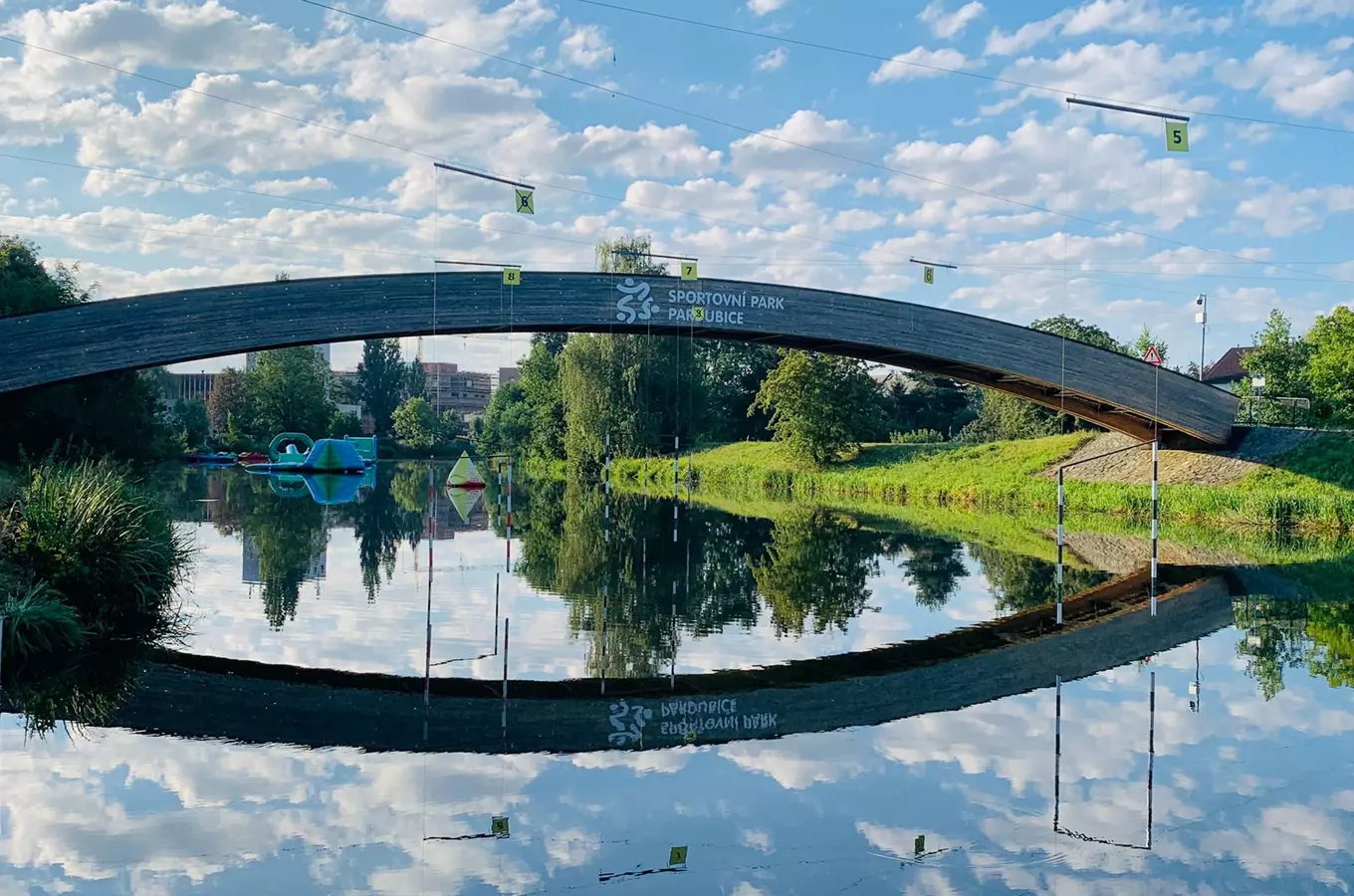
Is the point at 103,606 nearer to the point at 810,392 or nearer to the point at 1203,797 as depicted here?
the point at 1203,797

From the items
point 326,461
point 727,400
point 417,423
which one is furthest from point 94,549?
point 417,423

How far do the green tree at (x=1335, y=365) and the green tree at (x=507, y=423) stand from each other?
1788 inches

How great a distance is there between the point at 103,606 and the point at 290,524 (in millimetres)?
13423

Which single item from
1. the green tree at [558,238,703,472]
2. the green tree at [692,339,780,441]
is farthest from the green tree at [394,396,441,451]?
the green tree at [558,238,703,472]

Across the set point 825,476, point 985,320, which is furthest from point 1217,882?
point 825,476

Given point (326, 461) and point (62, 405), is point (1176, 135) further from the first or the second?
point (326, 461)

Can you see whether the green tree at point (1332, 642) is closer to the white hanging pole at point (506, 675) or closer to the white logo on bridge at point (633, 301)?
the white hanging pole at point (506, 675)

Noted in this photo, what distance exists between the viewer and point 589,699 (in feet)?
27.5

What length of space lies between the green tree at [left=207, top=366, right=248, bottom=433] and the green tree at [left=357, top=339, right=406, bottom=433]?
19.5 metres

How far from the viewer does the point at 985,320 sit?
2847 cm

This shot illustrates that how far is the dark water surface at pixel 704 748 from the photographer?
514 cm

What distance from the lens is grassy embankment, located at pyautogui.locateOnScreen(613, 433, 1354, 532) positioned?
89.9ft

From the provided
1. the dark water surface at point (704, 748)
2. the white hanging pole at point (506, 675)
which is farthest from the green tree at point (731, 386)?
the white hanging pole at point (506, 675)

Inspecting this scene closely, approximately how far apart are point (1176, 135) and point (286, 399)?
72960 mm
